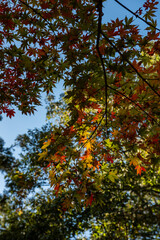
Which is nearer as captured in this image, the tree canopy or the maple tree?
the tree canopy

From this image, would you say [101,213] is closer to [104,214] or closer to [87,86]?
[104,214]

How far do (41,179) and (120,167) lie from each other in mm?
2867

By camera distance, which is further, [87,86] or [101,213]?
[101,213]

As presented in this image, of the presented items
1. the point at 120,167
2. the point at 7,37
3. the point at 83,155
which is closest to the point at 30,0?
the point at 7,37

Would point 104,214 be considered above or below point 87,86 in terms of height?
below

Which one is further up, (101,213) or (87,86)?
(87,86)

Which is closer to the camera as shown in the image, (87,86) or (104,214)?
(87,86)

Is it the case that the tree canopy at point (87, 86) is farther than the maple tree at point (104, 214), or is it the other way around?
the maple tree at point (104, 214)

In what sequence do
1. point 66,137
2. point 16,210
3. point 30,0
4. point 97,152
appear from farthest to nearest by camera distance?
point 16,210 < point 30,0 < point 97,152 < point 66,137

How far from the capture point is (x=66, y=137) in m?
2.29

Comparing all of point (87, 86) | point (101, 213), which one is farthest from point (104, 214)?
point (87, 86)

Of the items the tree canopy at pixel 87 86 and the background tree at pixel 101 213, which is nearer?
the tree canopy at pixel 87 86

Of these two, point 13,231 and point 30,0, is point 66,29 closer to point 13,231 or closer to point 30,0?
point 30,0

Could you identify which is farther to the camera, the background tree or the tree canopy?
the background tree
